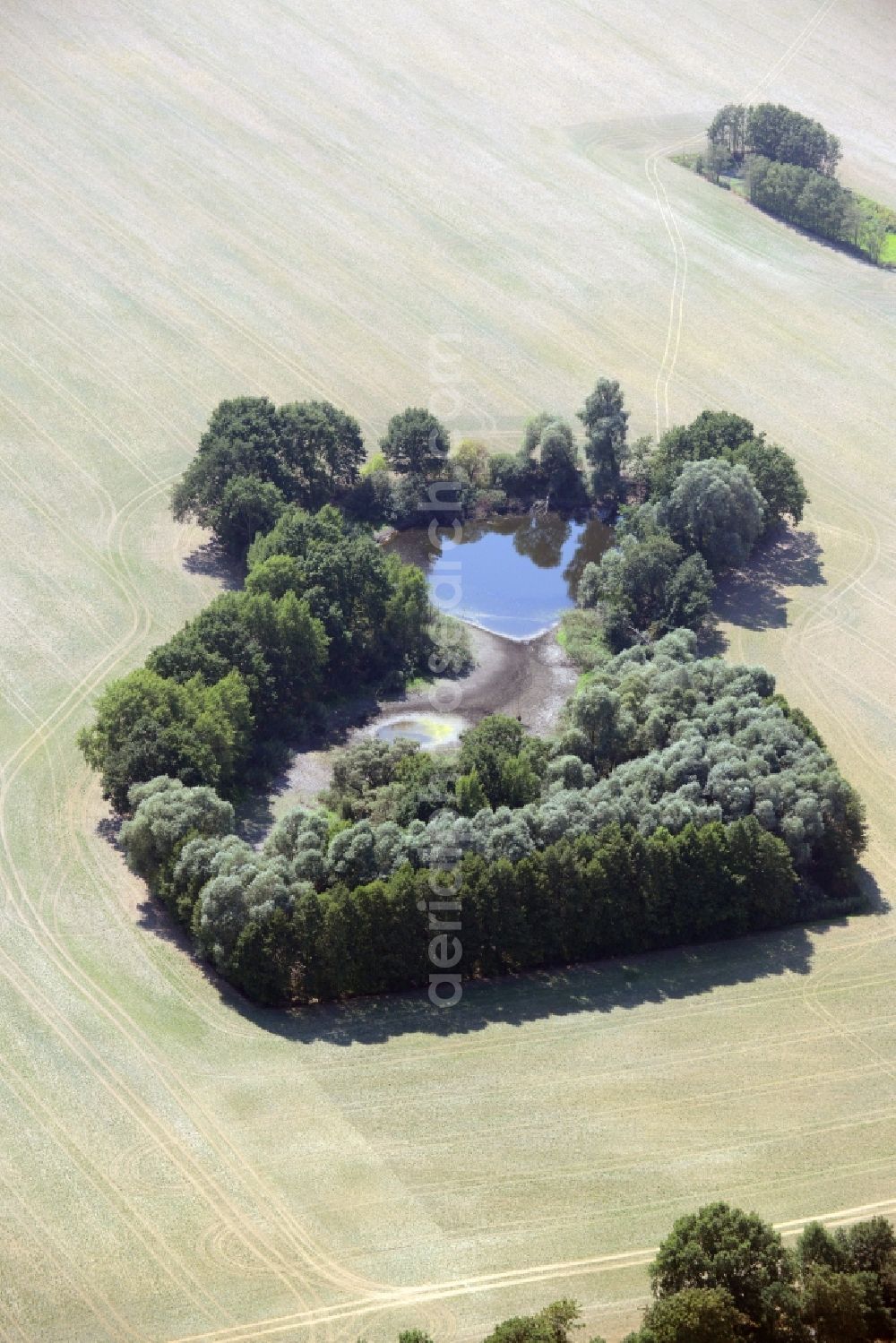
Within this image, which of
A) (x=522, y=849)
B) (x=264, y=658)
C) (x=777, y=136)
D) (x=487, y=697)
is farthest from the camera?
(x=777, y=136)

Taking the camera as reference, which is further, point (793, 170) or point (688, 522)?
point (793, 170)

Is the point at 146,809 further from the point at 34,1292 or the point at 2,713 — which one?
the point at 34,1292

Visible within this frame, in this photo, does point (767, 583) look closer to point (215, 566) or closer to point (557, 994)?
point (215, 566)

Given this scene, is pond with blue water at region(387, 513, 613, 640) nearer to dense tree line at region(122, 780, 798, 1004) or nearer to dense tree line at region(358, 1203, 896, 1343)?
dense tree line at region(122, 780, 798, 1004)

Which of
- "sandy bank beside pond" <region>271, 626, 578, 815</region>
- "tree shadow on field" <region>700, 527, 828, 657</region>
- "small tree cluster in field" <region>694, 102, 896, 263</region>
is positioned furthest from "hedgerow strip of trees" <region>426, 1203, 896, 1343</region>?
"small tree cluster in field" <region>694, 102, 896, 263</region>

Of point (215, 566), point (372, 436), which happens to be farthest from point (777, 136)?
point (215, 566)
